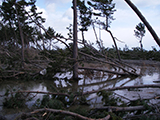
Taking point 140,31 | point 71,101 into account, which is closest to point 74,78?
point 71,101

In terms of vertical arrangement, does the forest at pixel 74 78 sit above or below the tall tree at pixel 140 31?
below

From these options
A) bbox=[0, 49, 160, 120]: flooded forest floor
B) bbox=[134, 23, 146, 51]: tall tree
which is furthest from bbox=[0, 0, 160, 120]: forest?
bbox=[134, 23, 146, 51]: tall tree

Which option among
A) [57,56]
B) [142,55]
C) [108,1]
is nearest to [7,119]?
[57,56]

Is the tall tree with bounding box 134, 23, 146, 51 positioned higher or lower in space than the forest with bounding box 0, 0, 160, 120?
higher

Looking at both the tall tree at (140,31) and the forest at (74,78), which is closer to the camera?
the forest at (74,78)

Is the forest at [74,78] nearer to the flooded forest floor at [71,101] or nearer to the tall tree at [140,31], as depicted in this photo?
the flooded forest floor at [71,101]

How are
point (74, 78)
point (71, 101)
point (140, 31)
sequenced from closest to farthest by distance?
point (71, 101) → point (74, 78) → point (140, 31)

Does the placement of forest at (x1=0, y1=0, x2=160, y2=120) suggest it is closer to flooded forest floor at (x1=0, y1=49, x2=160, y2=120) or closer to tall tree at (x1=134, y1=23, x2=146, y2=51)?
flooded forest floor at (x1=0, y1=49, x2=160, y2=120)

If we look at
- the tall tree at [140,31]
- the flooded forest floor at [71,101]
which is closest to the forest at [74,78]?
the flooded forest floor at [71,101]

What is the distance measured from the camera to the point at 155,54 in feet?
45.5

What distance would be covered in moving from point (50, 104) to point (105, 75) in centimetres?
542

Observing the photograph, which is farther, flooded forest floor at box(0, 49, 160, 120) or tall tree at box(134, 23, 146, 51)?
tall tree at box(134, 23, 146, 51)

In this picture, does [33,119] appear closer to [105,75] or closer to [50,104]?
[50,104]

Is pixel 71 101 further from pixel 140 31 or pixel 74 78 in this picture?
pixel 140 31
